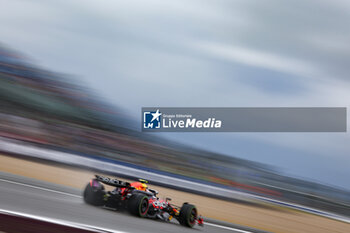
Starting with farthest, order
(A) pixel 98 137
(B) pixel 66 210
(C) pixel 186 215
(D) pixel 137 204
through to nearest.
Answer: (A) pixel 98 137
(C) pixel 186 215
(D) pixel 137 204
(B) pixel 66 210

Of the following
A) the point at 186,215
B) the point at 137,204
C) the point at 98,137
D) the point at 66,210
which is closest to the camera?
the point at 66,210

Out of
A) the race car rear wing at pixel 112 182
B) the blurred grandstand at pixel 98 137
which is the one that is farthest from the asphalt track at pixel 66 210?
the blurred grandstand at pixel 98 137

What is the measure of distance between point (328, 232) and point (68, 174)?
5.62 metres

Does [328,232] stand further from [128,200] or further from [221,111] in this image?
[128,200]

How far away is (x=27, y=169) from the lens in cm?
716

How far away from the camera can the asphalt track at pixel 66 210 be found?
11.4 feet

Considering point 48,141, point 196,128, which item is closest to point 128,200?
point 196,128

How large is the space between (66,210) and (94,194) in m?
0.54

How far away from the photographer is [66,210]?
12.6 ft

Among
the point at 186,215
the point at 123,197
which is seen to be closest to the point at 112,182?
the point at 123,197

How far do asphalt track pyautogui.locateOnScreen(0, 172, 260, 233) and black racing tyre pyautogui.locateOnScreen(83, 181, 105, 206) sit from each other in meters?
0.09

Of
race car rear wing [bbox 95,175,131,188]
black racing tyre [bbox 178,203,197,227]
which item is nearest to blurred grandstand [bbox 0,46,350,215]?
black racing tyre [bbox 178,203,197,227]

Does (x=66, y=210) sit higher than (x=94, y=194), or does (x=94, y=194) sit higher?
(x=94, y=194)

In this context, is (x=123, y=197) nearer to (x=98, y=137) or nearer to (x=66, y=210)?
(x=66, y=210)
